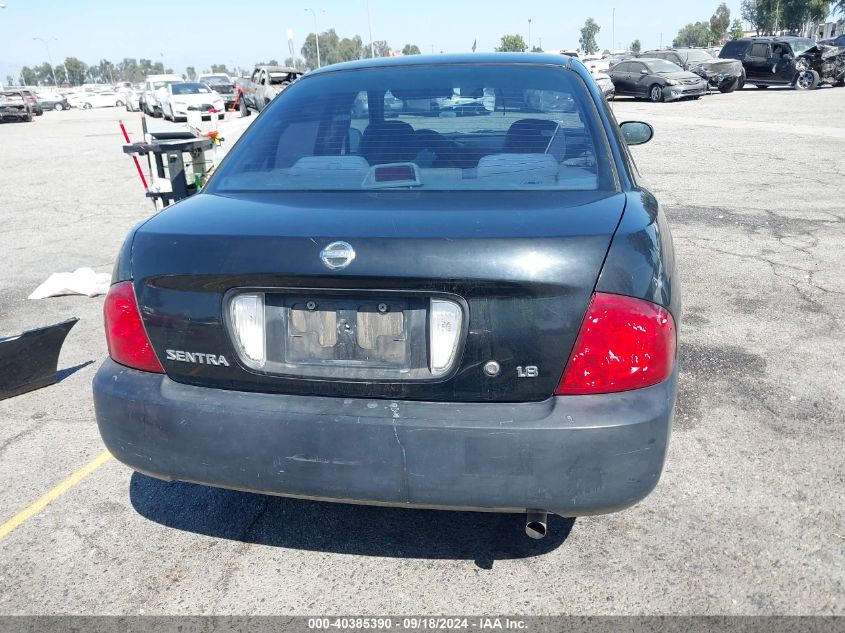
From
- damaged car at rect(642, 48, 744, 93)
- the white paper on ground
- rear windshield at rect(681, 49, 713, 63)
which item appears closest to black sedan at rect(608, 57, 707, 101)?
damaged car at rect(642, 48, 744, 93)

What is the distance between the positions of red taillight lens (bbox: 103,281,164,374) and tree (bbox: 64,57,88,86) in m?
175

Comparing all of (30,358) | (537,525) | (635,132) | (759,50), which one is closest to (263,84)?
(759,50)

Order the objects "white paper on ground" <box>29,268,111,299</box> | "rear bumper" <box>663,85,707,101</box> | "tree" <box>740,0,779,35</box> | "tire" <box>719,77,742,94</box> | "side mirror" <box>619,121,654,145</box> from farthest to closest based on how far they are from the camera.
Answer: "tree" <box>740,0,779,35</box> → "tire" <box>719,77,742,94</box> → "rear bumper" <box>663,85,707,101</box> → "white paper on ground" <box>29,268,111,299</box> → "side mirror" <box>619,121,654,145</box>

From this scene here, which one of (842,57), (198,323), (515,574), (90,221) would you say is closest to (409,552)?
(515,574)

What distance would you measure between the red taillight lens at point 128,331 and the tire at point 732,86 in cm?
3102

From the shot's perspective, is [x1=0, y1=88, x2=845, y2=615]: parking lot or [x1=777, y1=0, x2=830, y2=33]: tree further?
[x1=777, y1=0, x2=830, y2=33]: tree

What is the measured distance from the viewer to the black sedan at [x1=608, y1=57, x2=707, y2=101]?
26.6m

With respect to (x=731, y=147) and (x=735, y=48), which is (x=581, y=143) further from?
(x=735, y=48)

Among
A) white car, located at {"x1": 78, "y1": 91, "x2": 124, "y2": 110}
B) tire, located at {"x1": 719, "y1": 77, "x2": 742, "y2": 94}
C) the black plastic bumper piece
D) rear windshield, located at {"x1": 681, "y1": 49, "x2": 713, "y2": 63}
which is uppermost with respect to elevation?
rear windshield, located at {"x1": 681, "y1": 49, "x2": 713, "y2": 63}

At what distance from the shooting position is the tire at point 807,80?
28344 mm

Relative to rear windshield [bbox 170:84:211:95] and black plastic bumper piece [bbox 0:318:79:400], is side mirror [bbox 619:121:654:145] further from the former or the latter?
rear windshield [bbox 170:84:211:95]

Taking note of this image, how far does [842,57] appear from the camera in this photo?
28.7 m

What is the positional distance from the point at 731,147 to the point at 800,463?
11774 millimetres

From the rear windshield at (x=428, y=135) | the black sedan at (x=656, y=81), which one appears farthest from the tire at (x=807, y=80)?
the rear windshield at (x=428, y=135)
